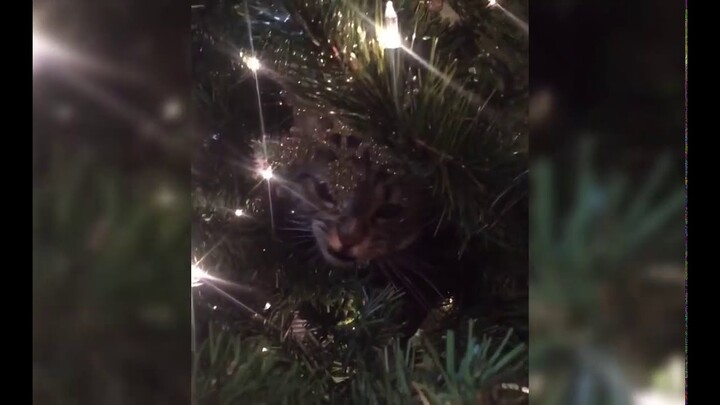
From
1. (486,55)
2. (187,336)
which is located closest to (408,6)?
(486,55)

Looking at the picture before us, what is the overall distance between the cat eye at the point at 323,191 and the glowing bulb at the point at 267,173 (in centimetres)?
3

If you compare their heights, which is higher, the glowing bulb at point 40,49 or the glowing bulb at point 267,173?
the glowing bulb at point 40,49

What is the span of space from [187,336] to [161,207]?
0.30 ft

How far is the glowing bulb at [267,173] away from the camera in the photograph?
1.37ft

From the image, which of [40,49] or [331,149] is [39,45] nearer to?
[40,49]

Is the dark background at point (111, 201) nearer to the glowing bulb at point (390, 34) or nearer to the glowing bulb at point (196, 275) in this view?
the glowing bulb at point (196, 275)

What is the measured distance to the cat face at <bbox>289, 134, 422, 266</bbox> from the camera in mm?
399

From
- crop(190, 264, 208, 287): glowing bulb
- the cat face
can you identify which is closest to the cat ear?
the cat face

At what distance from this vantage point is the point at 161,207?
1.34 feet

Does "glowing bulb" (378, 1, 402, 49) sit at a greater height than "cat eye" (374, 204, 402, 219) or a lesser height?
greater

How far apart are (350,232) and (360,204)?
0.06 feet

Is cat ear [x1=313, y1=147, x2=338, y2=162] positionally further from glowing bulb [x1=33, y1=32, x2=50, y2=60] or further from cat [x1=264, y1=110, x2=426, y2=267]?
glowing bulb [x1=33, y1=32, x2=50, y2=60]

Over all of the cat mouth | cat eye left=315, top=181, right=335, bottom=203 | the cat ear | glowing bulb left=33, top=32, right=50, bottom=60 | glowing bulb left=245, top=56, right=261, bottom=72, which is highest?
glowing bulb left=33, top=32, right=50, bottom=60

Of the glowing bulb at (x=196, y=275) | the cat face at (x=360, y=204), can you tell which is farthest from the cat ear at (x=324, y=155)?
the glowing bulb at (x=196, y=275)
